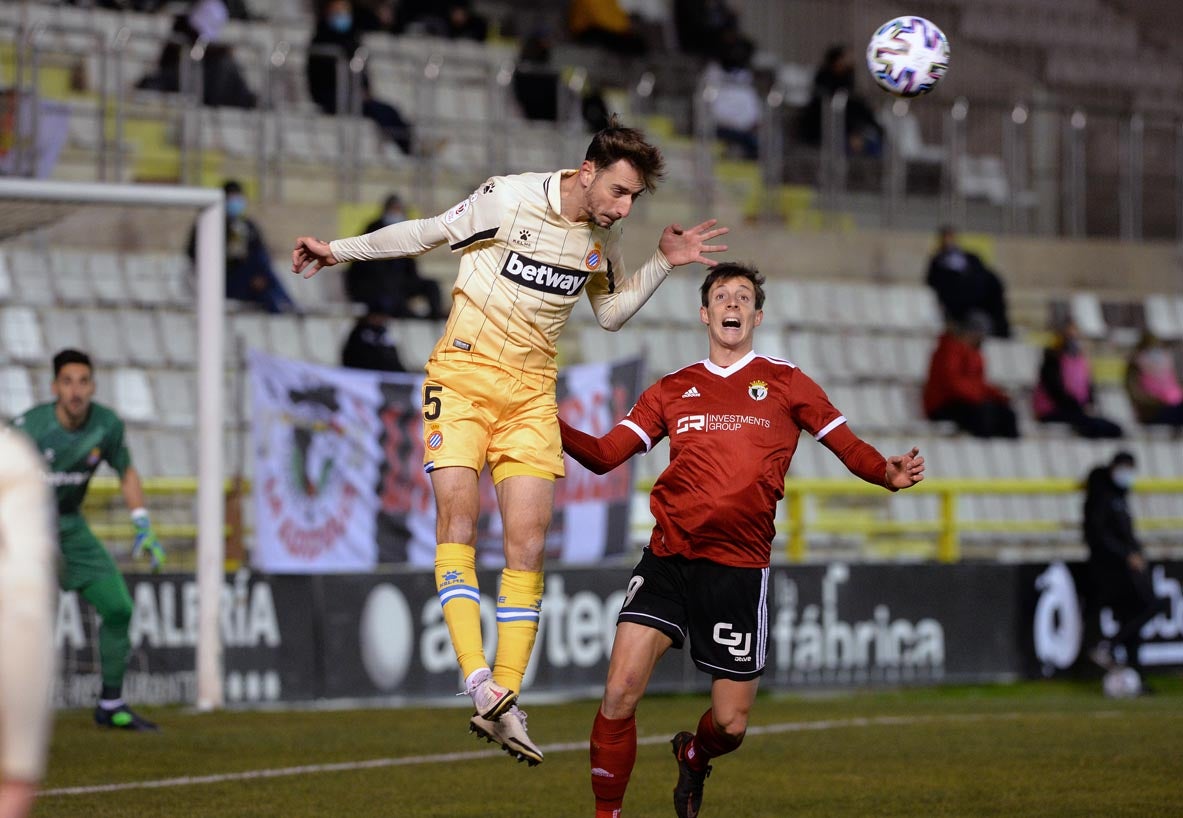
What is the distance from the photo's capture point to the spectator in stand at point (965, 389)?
18.1 m

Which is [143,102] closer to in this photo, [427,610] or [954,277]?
[427,610]

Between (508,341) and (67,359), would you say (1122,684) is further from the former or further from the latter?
(508,341)

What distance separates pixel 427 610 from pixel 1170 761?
5457 millimetres

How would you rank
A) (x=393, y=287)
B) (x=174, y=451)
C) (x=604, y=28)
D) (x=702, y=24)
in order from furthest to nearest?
1. (x=702, y=24)
2. (x=604, y=28)
3. (x=393, y=287)
4. (x=174, y=451)

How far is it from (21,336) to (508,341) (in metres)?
7.32

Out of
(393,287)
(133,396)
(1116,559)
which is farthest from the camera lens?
(393,287)

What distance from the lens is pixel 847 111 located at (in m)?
20.8

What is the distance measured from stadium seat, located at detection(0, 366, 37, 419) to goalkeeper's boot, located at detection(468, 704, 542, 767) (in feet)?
23.1

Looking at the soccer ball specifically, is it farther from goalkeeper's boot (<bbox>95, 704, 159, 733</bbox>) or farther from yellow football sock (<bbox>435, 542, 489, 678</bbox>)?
goalkeeper's boot (<bbox>95, 704, 159, 733</bbox>)

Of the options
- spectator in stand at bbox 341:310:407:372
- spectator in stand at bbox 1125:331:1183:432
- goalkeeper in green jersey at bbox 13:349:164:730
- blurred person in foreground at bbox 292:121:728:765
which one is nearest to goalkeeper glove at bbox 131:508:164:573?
goalkeeper in green jersey at bbox 13:349:164:730

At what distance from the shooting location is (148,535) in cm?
1145

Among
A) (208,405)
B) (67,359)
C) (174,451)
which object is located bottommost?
(174,451)

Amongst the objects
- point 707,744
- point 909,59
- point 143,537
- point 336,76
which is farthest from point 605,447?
point 336,76

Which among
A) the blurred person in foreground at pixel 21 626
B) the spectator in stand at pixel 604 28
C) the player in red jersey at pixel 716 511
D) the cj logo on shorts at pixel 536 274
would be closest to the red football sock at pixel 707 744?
the player in red jersey at pixel 716 511
